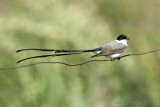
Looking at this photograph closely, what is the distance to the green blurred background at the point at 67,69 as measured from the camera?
3.54 metres

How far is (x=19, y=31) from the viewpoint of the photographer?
352 centimetres

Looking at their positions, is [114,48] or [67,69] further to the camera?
[67,69]

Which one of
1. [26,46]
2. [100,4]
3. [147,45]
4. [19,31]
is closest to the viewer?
[19,31]

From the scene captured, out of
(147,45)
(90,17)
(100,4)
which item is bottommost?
(147,45)

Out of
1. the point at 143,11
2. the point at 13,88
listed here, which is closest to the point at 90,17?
the point at 13,88

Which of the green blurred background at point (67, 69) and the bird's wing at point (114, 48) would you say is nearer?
the bird's wing at point (114, 48)

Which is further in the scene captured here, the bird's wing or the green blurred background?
the green blurred background

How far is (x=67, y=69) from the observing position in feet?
13.0

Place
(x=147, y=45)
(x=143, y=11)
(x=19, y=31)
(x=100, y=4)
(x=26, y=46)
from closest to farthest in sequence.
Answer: (x=19, y=31), (x=26, y=46), (x=147, y=45), (x=100, y=4), (x=143, y=11)

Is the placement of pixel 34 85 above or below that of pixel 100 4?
below

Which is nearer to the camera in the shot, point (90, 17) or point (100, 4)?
point (90, 17)

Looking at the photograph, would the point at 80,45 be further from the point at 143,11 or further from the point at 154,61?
the point at 143,11

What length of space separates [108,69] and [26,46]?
985mm

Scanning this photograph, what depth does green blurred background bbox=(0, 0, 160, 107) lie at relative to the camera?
11.6 feet
